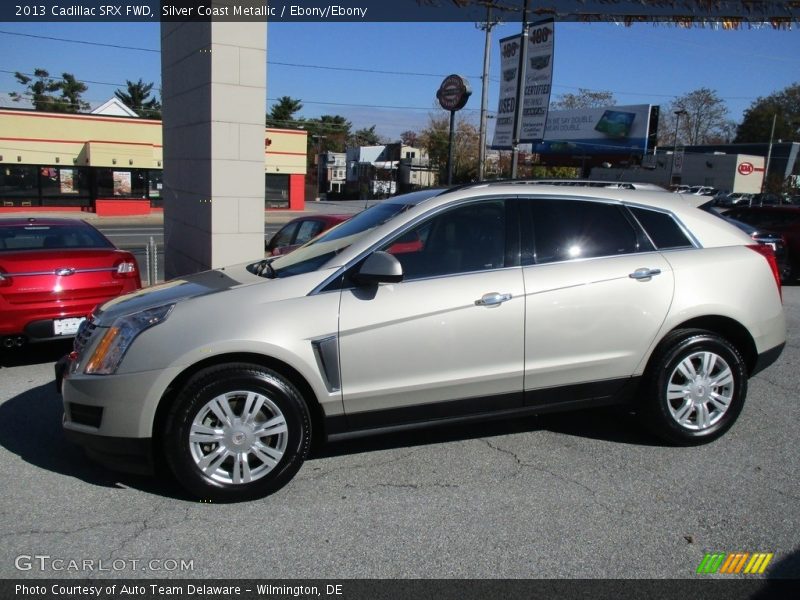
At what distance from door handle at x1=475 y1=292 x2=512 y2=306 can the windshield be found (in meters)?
0.78

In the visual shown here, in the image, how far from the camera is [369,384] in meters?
3.99

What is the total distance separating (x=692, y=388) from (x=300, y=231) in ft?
21.6

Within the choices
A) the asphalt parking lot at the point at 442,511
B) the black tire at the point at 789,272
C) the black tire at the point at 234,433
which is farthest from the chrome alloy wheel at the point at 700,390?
the black tire at the point at 789,272

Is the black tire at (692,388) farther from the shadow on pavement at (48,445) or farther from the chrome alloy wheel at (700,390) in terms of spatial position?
the shadow on pavement at (48,445)

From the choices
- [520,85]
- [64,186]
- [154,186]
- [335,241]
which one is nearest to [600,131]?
[154,186]

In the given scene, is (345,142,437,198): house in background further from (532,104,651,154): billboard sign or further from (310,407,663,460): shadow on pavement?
(310,407,663,460): shadow on pavement

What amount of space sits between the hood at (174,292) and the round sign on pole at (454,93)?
29.6 ft

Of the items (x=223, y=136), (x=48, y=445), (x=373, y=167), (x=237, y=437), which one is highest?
(x=373, y=167)

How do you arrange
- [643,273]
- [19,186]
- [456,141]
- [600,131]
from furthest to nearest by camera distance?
[456,141] → [600,131] → [19,186] → [643,273]

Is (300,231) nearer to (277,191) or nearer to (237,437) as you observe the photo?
(237,437)

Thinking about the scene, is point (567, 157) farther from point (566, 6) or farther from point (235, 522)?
point (235, 522)

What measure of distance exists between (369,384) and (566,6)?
9.27 metres

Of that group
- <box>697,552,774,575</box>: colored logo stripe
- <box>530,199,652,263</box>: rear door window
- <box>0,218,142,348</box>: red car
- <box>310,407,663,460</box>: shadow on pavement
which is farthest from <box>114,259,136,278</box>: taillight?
<box>697,552,774,575</box>: colored logo stripe

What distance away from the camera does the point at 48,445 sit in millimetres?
4629
